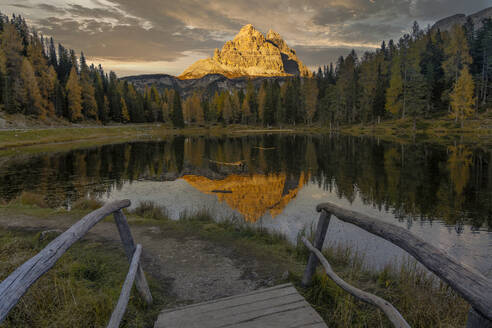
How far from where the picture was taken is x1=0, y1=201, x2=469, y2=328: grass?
191 inches

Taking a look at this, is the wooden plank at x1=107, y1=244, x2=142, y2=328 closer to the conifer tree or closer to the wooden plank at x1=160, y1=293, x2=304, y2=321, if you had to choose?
the wooden plank at x1=160, y1=293, x2=304, y2=321

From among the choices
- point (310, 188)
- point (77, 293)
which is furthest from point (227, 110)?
point (77, 293)

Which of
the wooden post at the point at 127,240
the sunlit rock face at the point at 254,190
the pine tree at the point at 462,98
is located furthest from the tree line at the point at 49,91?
the pine tree at the point at 462,98

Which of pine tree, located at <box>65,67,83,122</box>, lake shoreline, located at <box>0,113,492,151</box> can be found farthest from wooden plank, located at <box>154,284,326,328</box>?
pine tree, located at <box>65,67,83,122</box>

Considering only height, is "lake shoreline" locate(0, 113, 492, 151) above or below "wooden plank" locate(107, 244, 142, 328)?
above

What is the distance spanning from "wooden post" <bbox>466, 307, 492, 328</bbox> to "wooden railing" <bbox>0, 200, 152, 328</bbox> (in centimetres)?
358

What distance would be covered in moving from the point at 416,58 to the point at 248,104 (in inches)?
2415

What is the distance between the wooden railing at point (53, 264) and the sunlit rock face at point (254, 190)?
354 inches

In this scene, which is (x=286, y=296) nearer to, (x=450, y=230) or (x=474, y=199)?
(x=450, y=230)

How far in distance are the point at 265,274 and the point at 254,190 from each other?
43.2 ft

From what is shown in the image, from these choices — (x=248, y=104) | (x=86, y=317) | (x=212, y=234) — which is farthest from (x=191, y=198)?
(x=248, y=104)

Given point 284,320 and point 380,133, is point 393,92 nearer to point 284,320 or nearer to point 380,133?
point 380,133

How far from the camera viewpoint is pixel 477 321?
7.57 ft

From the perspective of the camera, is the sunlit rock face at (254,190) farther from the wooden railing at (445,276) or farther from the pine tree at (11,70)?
the pine tree at (11,70)
